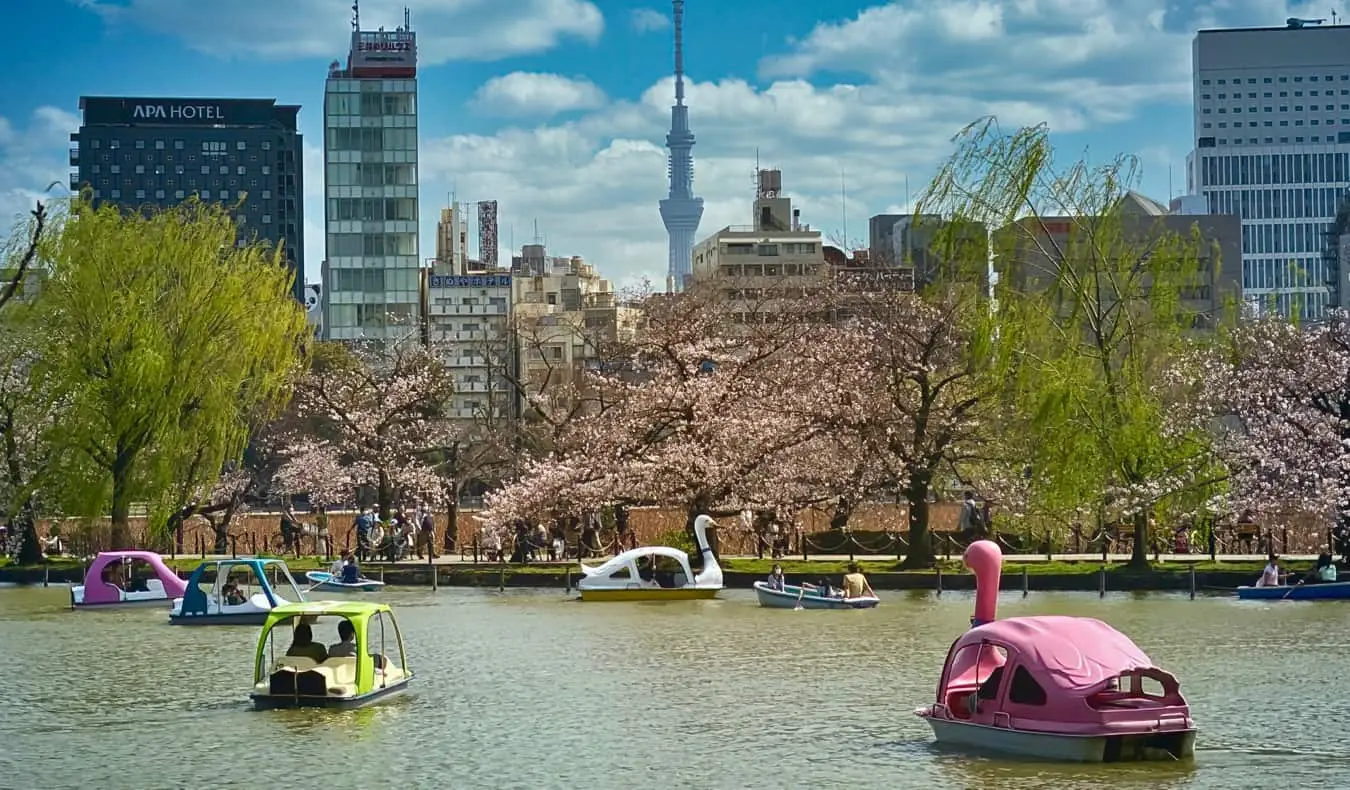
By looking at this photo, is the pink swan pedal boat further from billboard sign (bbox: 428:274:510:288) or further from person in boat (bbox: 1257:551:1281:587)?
billboard sign (bbox: 428:274:510:288)

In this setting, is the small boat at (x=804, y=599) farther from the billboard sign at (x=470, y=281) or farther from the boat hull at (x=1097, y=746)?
the billboard sign at (x=470, y=281)

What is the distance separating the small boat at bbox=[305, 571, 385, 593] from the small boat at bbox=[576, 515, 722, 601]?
6.63 meters

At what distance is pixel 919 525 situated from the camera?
58.7 meters

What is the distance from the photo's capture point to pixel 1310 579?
162ft

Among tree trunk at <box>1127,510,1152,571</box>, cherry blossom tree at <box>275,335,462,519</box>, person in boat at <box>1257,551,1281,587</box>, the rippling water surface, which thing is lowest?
the rippling water surface

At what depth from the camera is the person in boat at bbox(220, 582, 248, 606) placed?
49062mm

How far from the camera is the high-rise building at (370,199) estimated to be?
159 metres

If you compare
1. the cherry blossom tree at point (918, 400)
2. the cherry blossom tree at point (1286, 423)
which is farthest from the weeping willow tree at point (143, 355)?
the cherry blossom tree at point (1286, 423)

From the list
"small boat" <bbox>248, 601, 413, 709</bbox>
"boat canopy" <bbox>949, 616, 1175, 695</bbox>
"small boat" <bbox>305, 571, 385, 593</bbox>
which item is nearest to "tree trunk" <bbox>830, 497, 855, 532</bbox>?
"small boat" <bbox>305, 571, 385, 593</bbox>

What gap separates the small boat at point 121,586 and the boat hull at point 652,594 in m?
11.5

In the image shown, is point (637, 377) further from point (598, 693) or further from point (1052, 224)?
point (598, 693)

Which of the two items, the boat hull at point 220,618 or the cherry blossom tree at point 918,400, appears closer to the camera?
the boat hull at point 220,618

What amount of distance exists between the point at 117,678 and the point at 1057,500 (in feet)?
91.5

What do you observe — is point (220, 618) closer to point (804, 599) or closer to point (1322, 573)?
point (804, 599)
